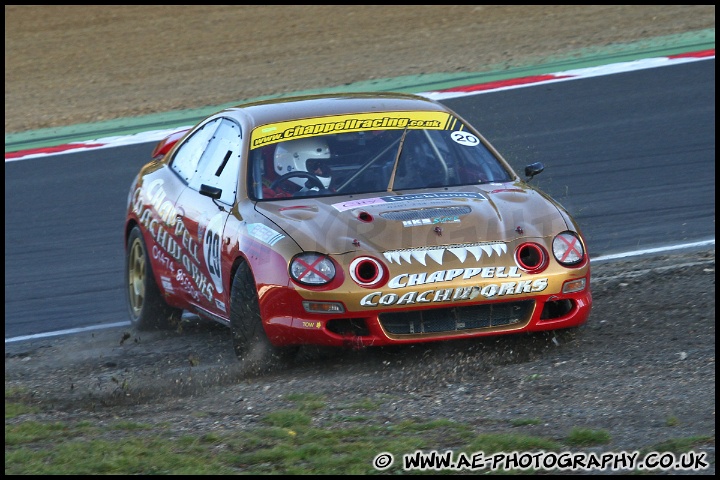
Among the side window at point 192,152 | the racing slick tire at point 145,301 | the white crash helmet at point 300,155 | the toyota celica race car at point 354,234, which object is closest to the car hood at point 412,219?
the toyota celica race car at point 354,234

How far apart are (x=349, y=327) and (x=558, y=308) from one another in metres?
1.05

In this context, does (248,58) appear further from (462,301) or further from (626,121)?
(462,301)

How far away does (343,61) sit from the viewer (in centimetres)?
1630

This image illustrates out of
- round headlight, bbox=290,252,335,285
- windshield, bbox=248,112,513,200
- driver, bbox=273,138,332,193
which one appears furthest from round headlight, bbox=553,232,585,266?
driver, bbox=273,138,332,193

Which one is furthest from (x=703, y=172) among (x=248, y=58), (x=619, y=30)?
(x=248, y=58)

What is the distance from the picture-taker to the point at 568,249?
6184 mm

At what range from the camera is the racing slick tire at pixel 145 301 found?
778 centimetres

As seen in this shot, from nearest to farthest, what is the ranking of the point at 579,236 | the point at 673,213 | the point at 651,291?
the point at 579,236
the point at 651,291
the point at 673,213

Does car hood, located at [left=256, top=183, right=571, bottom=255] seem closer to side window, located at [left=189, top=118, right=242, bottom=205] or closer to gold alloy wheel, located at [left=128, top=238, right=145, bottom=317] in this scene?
side window, located at [left=189, top=118, right=242, bottom=205]

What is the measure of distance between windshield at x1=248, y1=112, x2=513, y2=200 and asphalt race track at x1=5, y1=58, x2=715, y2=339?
6.28ft

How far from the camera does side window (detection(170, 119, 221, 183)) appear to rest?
7.59m

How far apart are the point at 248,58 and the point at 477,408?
12624 millimetres

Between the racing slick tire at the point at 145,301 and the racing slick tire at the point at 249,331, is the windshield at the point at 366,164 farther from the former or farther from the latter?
the racing slick tire at the point at 145,301

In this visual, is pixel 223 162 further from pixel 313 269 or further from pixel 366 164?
pixel 313 269
